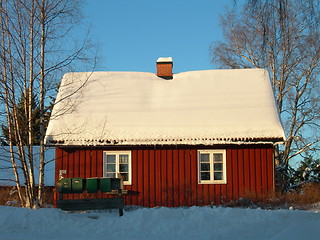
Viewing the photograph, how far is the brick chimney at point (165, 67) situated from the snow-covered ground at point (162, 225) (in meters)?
11.2

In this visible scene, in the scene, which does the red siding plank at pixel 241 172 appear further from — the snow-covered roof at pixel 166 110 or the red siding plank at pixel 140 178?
the red siding plank at pixel 140 178

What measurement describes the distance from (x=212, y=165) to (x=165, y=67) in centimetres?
693

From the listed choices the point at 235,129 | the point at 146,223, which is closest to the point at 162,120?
the point at 235,129

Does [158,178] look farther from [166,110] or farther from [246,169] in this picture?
[246,169]

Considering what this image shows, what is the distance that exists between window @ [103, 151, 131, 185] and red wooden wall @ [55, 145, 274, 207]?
0.62 feet

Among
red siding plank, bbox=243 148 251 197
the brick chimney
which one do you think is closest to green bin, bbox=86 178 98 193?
red siding plank, bbox=243 148 251 197

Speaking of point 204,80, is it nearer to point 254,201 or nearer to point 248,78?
point 248,78

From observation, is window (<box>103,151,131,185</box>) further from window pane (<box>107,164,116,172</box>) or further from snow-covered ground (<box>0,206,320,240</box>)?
snow-covered ground (<box>0,206,320,240</box>)

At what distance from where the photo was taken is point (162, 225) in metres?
10.0

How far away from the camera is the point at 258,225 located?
9.77 metres

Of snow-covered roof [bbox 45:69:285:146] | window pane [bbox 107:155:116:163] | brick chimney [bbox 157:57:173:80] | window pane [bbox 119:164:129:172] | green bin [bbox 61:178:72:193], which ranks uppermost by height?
brick chimney [bbox 157:57:173:80]

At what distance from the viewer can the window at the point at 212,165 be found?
53.6 ft

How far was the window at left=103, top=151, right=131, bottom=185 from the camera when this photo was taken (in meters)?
16.5

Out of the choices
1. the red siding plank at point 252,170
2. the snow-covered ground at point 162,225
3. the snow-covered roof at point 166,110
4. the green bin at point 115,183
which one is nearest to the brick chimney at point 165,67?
the snow-covered roof at point 166,110
